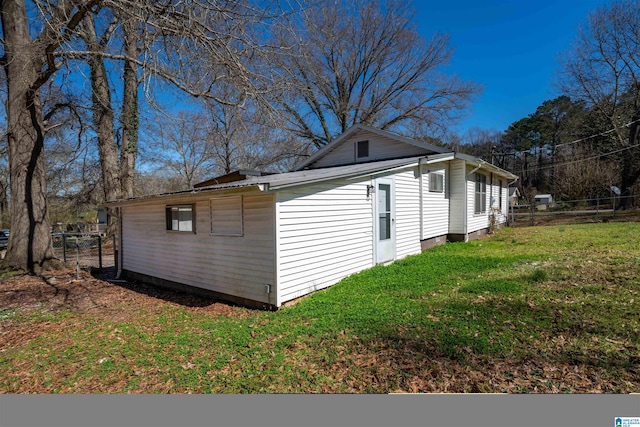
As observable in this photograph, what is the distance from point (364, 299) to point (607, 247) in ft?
25.2

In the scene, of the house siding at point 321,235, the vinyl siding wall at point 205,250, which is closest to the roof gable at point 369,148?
the house siding at point 321,235

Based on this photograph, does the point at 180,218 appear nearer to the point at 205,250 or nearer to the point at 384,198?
the point at 205,250

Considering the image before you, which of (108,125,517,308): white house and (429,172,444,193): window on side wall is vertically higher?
(429,172,444,193): window on side wall

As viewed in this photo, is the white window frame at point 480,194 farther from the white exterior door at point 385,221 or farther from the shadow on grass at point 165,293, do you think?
the shadow on grass at point 165,293

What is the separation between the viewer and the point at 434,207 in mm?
10891

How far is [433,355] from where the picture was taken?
351cm

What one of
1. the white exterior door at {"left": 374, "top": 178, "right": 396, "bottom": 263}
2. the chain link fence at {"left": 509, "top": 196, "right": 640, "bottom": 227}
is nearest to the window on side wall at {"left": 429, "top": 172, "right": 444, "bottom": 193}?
the white exterior door at {"left": 374, "top": 178, "right": 396, "bottom": 263}

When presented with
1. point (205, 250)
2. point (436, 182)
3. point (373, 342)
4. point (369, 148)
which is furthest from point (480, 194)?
point (373, 342)

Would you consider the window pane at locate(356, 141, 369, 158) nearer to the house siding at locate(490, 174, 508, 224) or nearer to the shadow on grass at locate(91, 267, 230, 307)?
the house siding at locate(490, 174, 508, 224)

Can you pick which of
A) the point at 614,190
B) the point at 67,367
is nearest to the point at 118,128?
the point at 67,367

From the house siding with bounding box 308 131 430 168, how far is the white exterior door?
3846 mm

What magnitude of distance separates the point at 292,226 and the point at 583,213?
25.9m

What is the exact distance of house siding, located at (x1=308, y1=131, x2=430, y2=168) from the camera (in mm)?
11846

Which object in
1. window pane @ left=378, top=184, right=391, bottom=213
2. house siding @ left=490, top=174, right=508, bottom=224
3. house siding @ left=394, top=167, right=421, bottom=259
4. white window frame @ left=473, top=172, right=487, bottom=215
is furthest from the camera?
house siding @ left=490, top=174, right=508, bottom=224
